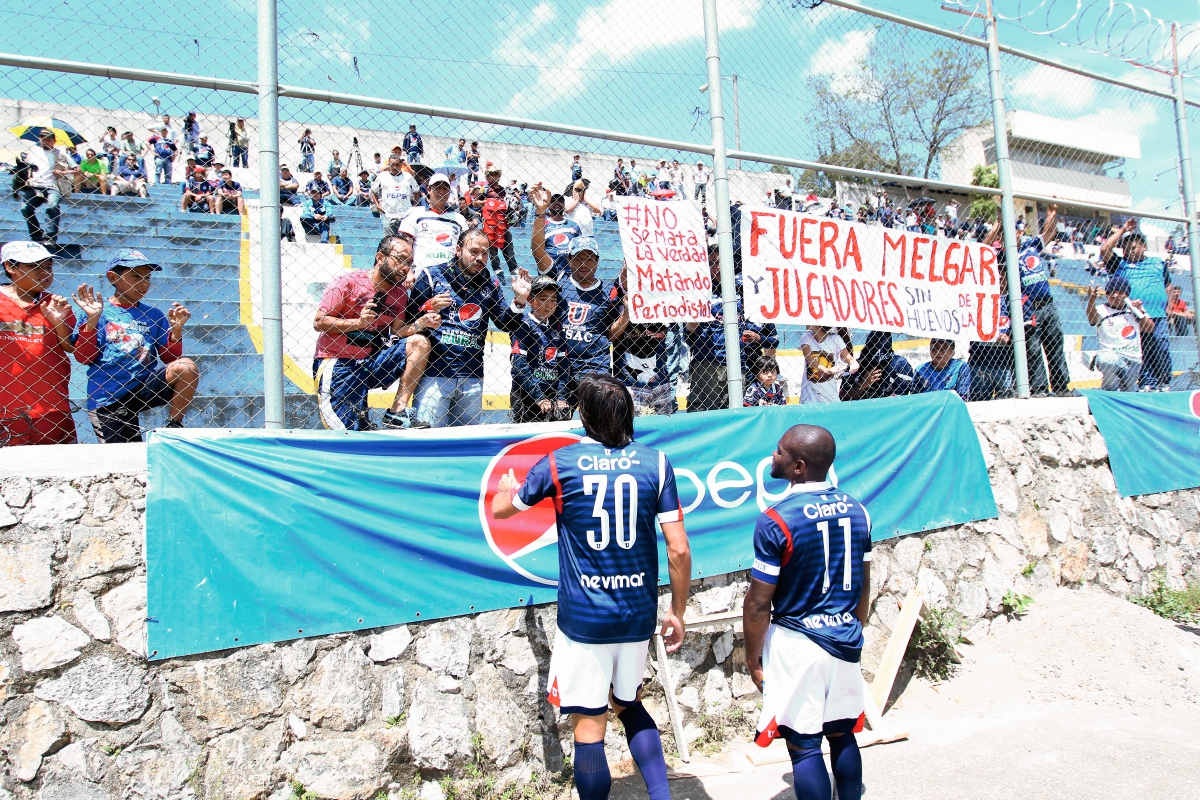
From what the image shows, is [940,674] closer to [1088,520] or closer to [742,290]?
[1088,520]

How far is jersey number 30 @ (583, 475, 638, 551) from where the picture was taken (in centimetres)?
304

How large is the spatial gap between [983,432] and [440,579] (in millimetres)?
4488

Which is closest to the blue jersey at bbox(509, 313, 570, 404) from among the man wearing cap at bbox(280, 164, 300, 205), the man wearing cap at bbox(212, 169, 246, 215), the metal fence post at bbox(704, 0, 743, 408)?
the metal fence post at bbox(704, 0, 743, 408)

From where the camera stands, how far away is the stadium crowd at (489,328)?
3.76m

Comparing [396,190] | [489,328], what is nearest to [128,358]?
[489,328]

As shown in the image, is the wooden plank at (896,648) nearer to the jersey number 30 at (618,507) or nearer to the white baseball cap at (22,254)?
the jersey number 30 at (618,507)

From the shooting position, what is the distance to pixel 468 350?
4.65 metres

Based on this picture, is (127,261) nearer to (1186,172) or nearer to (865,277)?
(865,277)

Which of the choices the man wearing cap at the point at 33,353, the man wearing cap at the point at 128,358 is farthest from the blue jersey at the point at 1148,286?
the man wearing cap at the point at 33,353

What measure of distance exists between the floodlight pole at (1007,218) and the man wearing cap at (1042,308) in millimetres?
465

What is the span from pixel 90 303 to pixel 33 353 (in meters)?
0.35

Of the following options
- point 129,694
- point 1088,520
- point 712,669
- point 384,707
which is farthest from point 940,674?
point 129,694

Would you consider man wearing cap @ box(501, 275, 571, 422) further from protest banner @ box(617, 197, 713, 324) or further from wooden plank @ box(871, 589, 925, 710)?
wooden plank @ box(871, 589, 925, 710)

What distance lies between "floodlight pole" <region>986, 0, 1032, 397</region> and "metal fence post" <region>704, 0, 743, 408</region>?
2.83 metres
